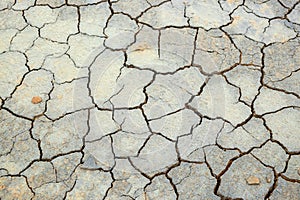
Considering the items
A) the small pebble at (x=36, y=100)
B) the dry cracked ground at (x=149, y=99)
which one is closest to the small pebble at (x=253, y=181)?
the dry cracked ground at (x=149, y=99)

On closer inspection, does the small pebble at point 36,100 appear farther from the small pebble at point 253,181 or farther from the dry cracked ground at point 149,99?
the small pebble at point 253,181

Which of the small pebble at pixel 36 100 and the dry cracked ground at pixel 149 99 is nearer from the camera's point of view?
the dry cracked ground at pixel 149 99

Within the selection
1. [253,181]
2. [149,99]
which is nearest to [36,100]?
[149,99]

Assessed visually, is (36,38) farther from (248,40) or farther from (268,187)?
(268,187)

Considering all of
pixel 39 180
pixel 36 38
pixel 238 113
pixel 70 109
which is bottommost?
pixel 39 180

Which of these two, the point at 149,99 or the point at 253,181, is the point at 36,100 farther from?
the point at 253,181

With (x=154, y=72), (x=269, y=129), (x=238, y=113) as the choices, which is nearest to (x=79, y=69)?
(x=154, y=72)

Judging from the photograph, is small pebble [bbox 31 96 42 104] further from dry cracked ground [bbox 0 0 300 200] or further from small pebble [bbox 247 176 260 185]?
small pebble [bbox 247 176 260 185]

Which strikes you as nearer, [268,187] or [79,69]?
[268,187]

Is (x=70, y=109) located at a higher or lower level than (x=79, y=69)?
lower
